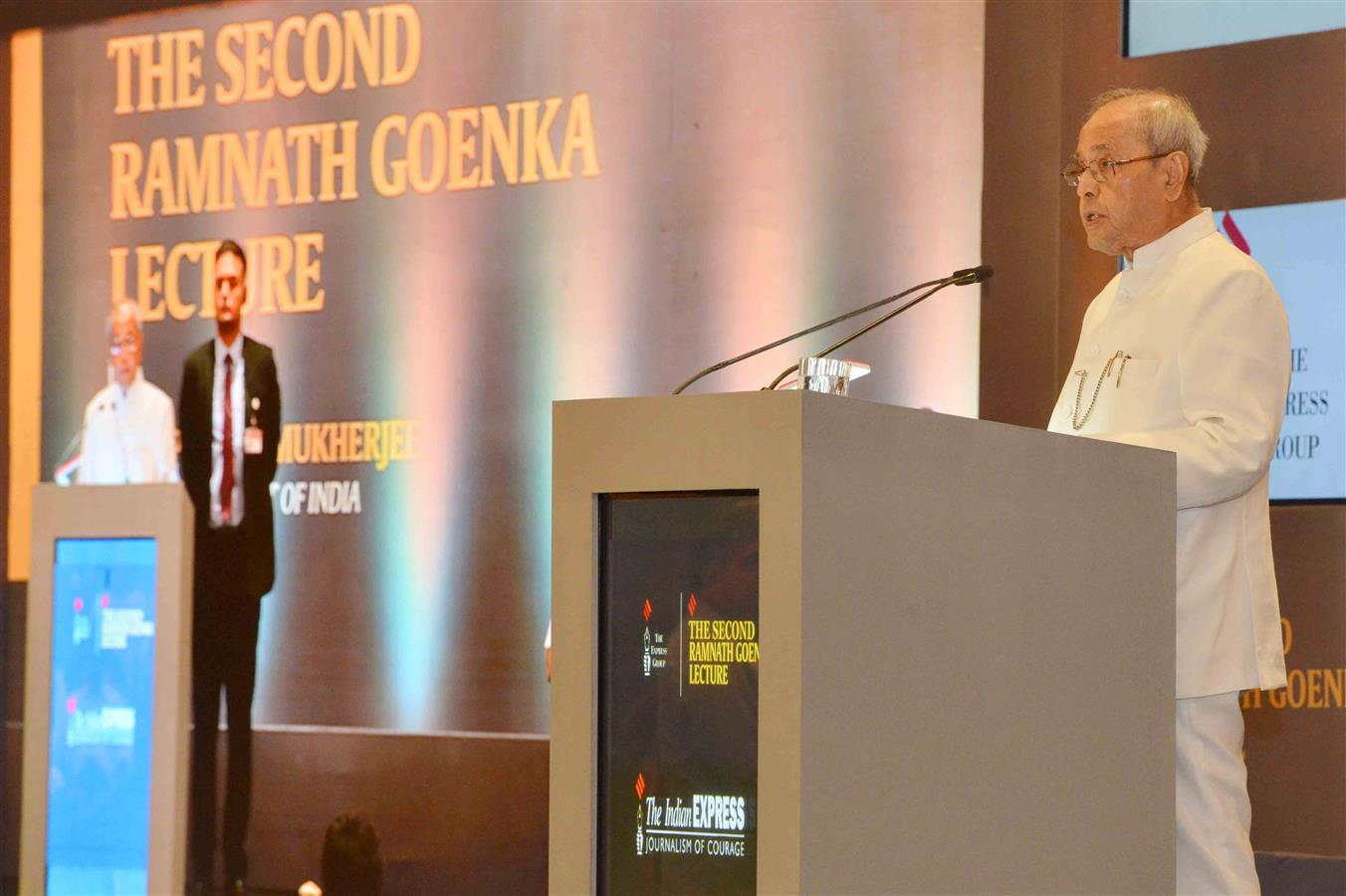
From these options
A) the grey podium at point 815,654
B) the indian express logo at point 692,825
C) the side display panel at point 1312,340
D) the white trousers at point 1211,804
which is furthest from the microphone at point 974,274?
the side display panel at point 1312,340

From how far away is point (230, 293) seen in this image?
5.04 m

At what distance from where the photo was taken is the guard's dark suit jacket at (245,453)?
4.96 m

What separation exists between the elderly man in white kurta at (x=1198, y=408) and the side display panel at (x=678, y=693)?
82 centimetres

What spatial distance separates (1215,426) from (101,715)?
125 inches

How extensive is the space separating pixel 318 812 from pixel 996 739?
3.34 m

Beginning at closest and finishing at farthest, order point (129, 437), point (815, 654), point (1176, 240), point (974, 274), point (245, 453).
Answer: point (815, 654) < point (974, 274) < point (1176, 240) < point (245, 453) < point (129, 437)

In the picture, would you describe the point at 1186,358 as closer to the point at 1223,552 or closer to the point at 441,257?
the point at 1223,552

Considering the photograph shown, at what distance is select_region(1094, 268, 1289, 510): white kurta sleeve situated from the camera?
7.59ft

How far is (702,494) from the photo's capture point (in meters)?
1.67

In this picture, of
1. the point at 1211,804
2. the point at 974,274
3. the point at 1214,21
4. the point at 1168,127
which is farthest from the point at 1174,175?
the point at 1214,21

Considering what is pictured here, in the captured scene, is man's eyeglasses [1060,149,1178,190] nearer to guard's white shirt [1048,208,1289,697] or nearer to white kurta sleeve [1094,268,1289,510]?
guard's white shirt [1048,208,1289,697]

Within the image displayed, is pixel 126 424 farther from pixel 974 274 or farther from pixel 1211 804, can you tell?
pixel 1211 804

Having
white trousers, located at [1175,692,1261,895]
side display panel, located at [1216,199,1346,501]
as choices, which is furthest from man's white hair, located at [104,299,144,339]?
white trousers, located at [1175,692,1261,895]

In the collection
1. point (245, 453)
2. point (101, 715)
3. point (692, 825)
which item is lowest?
point (101, 715)
